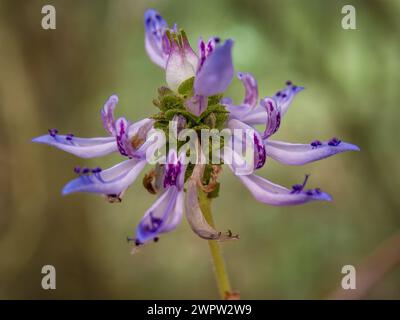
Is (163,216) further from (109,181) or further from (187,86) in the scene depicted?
(187,86)

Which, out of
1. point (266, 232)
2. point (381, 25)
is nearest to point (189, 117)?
point (381, 25)

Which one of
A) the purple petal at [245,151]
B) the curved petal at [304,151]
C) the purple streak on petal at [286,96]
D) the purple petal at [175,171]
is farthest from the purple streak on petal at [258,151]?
the purple streak on petal at [286,96]

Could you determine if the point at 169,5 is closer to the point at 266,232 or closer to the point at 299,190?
the point at 266,232

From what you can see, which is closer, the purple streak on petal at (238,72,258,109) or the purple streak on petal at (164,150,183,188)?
the purple streak on petal at (164,150,183,188)

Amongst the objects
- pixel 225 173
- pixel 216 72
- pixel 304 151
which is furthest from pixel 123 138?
pixel 225 173

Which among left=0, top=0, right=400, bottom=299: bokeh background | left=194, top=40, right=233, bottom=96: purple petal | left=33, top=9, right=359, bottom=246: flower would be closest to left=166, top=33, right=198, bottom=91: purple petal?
left=33, top=9, right=359, bottom=246: flower

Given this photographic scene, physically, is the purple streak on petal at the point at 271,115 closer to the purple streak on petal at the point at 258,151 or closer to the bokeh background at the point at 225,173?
the purple streak on petal at the point at 258,151

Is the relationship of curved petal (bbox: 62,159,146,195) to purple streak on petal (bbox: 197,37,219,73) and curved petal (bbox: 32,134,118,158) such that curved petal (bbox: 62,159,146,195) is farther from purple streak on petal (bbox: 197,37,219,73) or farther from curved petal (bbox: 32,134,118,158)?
purple streak on petal (bbox: 197,37,219,73)
